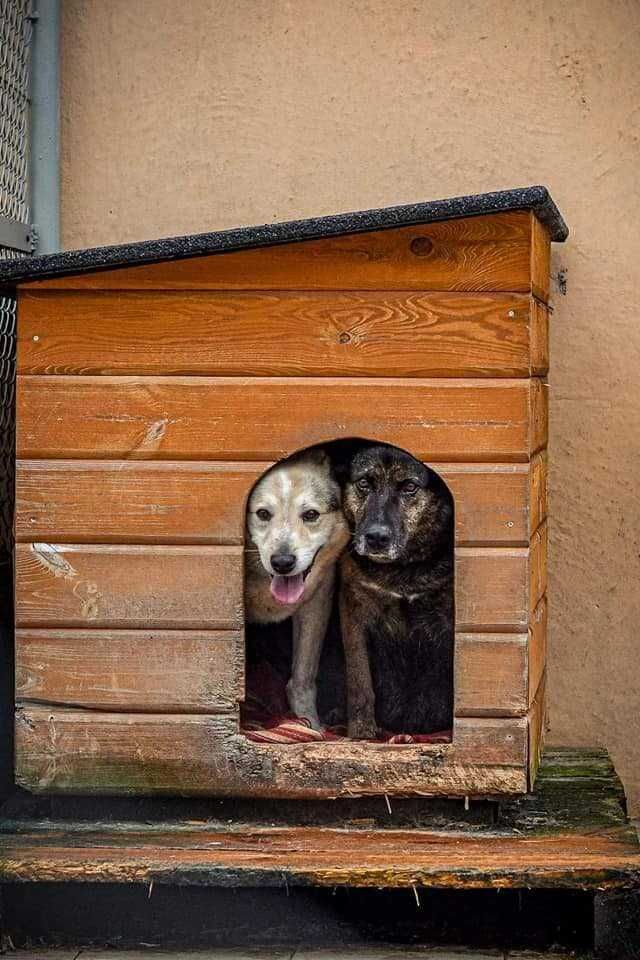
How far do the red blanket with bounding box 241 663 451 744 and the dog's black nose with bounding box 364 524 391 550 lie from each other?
0.49 metres

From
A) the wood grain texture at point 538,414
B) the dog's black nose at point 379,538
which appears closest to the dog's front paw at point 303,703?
the dog's black nose at point 379,538

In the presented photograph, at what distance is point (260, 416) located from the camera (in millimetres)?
3104

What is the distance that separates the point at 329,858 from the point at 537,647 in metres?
0.86

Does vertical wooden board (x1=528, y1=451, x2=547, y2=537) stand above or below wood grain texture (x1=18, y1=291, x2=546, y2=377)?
below

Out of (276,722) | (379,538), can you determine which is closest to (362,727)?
(276,722)

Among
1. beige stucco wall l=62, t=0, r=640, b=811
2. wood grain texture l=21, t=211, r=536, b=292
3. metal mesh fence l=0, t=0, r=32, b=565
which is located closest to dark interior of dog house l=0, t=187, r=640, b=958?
wood grain texture l=21, t=211, r=536, b=292

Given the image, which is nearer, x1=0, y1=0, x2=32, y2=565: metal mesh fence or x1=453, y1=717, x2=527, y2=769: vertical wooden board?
x1=453, y1=717, x2=527, y2=769: vertical wooden board

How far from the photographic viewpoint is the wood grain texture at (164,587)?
310 centimetres

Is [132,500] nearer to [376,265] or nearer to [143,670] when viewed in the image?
[143,670]

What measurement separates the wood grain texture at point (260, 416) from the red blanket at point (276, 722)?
28.2 inches

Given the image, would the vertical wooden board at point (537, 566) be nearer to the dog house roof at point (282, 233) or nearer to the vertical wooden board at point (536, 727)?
the vertical wooden board at point (536, 727)

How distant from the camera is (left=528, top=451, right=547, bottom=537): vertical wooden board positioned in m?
3.16

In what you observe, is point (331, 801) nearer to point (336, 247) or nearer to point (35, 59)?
point (336, 247)

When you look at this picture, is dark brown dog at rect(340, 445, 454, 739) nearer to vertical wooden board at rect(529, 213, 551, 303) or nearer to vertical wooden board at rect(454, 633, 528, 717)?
vertical wooden board at rect(454, 633, 528, 717)
